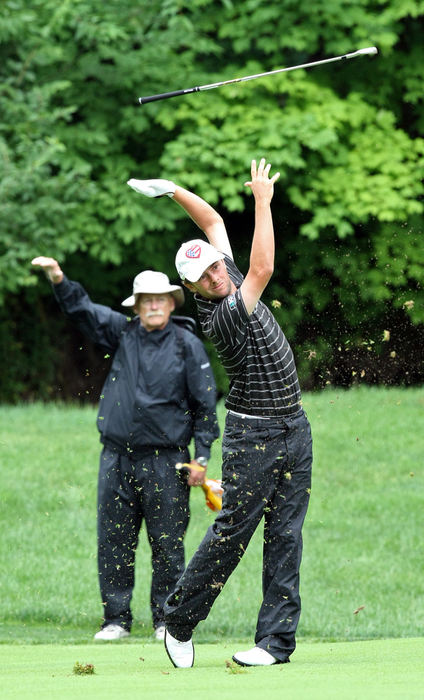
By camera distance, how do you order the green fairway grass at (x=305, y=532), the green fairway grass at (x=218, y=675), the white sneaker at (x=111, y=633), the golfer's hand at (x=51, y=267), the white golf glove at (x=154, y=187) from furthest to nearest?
the green fairway grass at (x=305, y=532)
the white sneaker at (x=111, y=633)
the golfer's hand at (x=51, y=267)
the white golf glove at (x=154, y=187)
the green fairway grass at (x=218, y=675)

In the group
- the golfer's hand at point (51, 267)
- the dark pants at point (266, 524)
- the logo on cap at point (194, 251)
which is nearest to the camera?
the logo on cap at point (194, 251)

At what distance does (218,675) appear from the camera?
493 cm

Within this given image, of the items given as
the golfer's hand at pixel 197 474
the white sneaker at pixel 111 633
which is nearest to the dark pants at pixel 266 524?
the golfer's hand at pixel 197 474

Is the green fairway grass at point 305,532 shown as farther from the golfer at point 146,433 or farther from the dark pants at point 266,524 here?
the dark pants at point 266,524

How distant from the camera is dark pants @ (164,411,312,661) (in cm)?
517

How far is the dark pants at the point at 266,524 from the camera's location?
517 centimetres

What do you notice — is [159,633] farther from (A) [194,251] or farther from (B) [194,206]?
(A) [194,251]

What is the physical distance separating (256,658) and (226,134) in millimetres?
10361

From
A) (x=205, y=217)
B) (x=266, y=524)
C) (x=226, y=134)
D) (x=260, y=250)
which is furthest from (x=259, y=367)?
(x=226, y=134)

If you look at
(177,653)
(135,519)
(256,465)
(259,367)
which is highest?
(259,367)

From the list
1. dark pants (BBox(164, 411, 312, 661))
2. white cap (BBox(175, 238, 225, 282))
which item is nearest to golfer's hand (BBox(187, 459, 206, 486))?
dark pants (BBox(164, 411, 312, 661))

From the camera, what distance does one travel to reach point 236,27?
50.5 feet

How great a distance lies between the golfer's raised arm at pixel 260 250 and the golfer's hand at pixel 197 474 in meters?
2.39

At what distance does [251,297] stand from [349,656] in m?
1.86
